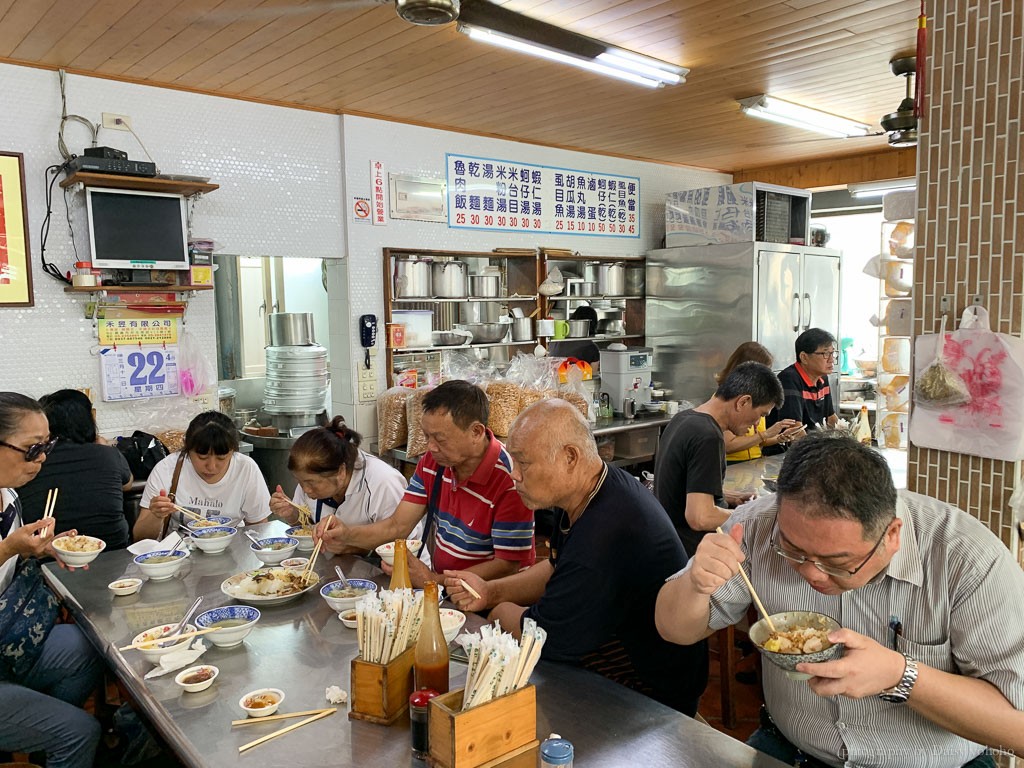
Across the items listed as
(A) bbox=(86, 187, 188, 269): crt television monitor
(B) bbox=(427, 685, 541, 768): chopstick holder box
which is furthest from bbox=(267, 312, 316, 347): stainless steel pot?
(B) bbox=(427, 685, 541, 768): chopstick holder box

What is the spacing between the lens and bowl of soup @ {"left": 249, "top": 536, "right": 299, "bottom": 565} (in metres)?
2.84

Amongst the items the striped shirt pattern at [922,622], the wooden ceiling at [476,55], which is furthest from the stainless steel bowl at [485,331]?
the striped shirt pattern at [922,622]

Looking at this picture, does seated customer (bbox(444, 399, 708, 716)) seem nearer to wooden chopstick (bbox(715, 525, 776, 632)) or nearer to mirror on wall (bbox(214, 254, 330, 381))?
wooden chopstick (bbox(715, 525, 776, 632))

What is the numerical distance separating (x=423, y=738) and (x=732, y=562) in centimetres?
77

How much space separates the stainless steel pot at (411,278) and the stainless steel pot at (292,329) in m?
0.72

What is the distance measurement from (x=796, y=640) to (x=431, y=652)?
81 centimetres

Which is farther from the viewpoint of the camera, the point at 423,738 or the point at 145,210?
the point at 145,210

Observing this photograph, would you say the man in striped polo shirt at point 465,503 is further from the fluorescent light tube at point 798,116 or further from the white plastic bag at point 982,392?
the fluorescent light tube at point 798,116

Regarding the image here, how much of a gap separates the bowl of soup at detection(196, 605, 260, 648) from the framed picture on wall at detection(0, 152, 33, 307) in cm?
278

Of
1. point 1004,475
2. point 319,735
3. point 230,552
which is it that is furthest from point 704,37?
point 319,735

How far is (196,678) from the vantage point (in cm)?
188

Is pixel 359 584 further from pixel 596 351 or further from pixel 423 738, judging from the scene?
pixel 596 351

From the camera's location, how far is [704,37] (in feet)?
12.9

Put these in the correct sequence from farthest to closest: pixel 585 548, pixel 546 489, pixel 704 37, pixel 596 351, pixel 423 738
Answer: pixel 596 351
pixel 704 37
pixel 546 489
pixel 585 548
pixel 423 738
